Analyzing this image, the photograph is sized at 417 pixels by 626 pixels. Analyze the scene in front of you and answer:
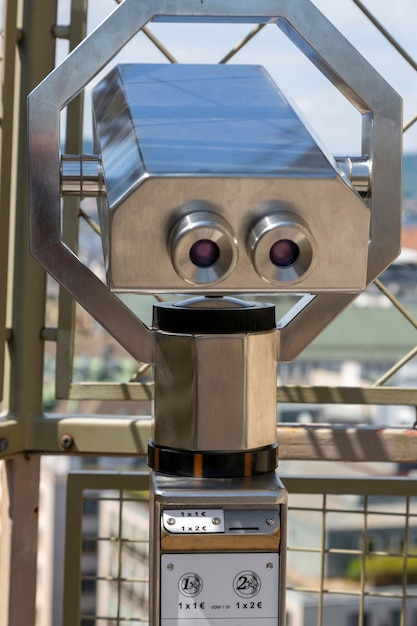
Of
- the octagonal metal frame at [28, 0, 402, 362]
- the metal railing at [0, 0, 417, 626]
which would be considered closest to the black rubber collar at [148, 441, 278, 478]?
the octagonal metal frame at [28, 0, 402, 362]

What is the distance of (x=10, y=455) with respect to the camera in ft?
4.64

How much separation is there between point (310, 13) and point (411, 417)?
2.78ft

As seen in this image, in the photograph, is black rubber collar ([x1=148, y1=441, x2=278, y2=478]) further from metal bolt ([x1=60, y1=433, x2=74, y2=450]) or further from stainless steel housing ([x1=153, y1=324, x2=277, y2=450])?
metal bolt ([x1=60, y1=433, x2=74, y2=450])

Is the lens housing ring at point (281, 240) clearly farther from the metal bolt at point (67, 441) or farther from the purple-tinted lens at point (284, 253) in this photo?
the metal bolt at point (67, 441)

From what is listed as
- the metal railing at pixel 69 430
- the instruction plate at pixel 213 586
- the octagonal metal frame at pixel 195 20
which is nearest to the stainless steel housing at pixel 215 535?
the instruction plate at pixel 213 586

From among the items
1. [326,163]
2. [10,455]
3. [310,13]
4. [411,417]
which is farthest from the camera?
[411,417]

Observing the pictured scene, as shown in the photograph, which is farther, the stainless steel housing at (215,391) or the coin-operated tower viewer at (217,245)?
the stainless steel housing at (215,391)

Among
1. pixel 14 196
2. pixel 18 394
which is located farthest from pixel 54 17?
pixel 18 394

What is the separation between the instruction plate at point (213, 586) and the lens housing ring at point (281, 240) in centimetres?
23

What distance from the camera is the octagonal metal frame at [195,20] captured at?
0.83 m

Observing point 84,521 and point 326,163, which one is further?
point 84,521

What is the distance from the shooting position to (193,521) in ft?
2.59

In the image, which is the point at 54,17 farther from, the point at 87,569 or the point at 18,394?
the point at 87,569

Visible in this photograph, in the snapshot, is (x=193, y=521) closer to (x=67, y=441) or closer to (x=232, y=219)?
(x=232, y=219)
